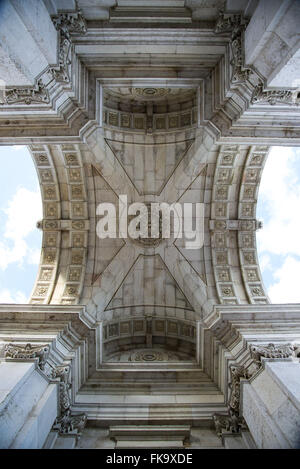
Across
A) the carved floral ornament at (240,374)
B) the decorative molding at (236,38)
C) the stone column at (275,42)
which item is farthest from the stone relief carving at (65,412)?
the stone column at (275,42)

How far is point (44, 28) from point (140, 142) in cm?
785

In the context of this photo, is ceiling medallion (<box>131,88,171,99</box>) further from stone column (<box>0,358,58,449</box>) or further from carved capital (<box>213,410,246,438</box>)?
carved capital (<box>213,410,246,438</box>)

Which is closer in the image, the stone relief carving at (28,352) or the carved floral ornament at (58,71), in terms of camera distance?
the carved floral ornament at (58,71)

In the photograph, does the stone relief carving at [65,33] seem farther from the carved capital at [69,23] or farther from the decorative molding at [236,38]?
the decorative molding at [236,38]

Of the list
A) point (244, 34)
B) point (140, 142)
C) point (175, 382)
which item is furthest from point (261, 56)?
point (175, 382)

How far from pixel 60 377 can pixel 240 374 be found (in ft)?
16.9

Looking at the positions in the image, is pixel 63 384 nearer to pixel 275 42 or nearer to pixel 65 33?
pixel 65 33

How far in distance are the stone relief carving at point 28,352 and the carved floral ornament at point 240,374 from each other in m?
5.41

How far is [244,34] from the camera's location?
9.21 m

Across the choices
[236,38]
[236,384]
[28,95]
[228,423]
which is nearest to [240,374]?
[236,384]

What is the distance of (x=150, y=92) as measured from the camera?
14.5m

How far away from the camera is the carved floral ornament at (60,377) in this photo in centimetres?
991
